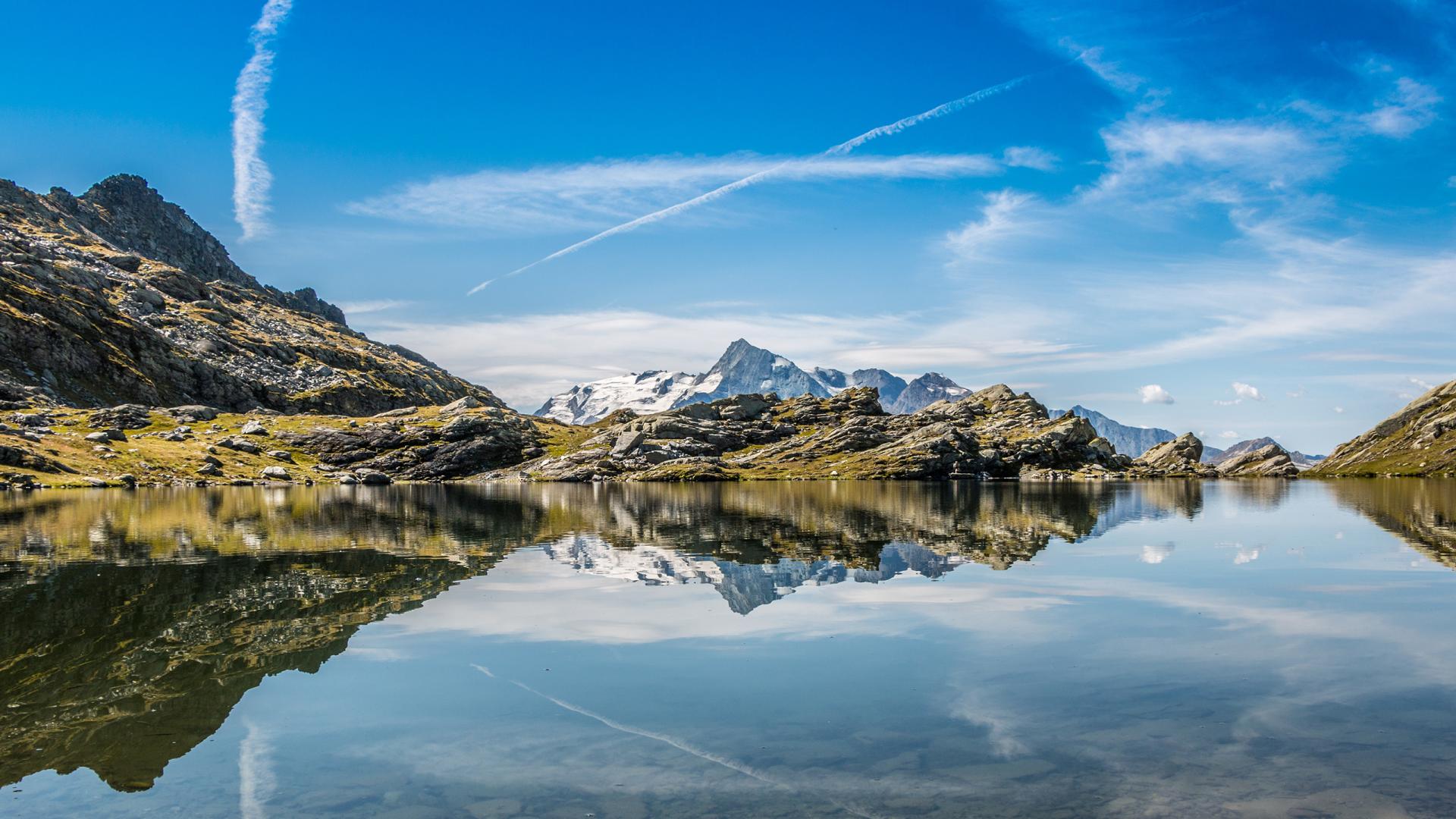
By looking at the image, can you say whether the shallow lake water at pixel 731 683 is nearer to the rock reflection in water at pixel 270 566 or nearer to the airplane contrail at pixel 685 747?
the airplane contrail at pixel 685 747

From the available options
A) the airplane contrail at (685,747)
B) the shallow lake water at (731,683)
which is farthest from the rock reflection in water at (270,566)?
the airplane contrail at (685,747)

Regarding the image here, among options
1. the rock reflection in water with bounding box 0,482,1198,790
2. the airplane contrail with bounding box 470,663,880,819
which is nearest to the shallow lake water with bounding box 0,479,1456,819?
the airplane contrail with bounding box 470,663,880,819

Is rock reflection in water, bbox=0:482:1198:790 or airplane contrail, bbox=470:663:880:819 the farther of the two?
rock reflection in water, bbox=0:482:1198:790

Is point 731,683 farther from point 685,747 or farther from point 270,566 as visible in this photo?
point 270,566

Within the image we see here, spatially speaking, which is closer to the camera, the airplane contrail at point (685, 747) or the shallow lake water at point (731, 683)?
the airplane contrail at point (685, 747)

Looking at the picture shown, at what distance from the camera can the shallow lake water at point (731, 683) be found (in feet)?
63.1

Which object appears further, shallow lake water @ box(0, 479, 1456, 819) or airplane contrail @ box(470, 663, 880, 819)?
shallow lake water @ box(0, 479, 1456, 819)

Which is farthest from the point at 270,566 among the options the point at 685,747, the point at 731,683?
the point at 685,747

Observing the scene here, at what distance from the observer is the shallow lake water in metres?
19.2

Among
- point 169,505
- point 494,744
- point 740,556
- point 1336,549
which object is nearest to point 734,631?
point 494,744

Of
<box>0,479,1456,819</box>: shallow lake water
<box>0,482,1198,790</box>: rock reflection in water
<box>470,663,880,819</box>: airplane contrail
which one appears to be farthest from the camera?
<box>0,482,1198,790</box>: rock reflection in water

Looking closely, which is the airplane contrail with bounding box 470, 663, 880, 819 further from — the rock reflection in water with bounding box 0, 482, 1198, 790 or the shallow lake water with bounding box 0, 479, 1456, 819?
the rock reflection in water with bounding box 0, 482, 1198, 790

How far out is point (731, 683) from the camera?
28000 mm

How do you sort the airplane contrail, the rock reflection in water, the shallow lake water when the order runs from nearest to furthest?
the airplane contrail
the shallow lake water
the rock reflection in water
